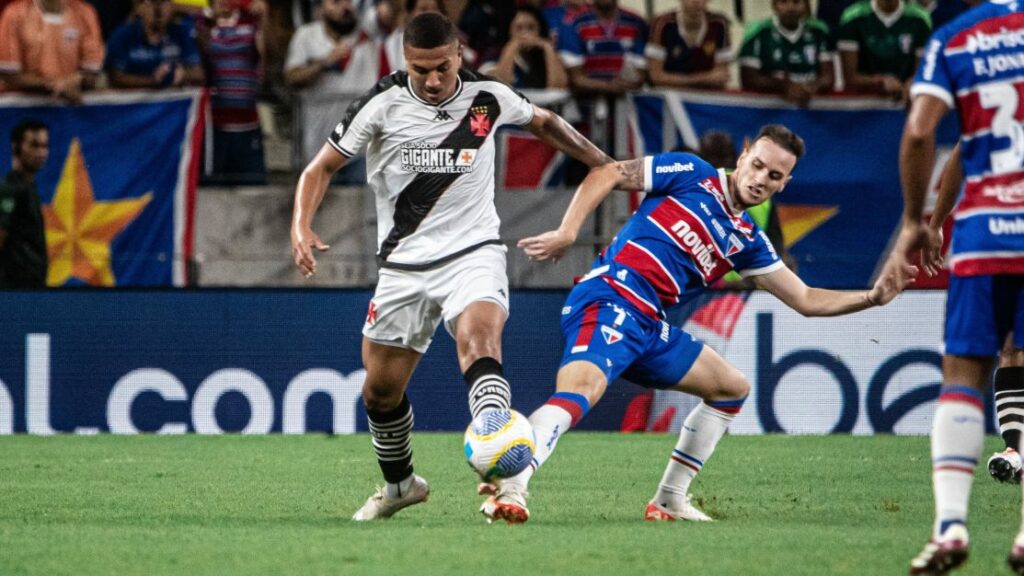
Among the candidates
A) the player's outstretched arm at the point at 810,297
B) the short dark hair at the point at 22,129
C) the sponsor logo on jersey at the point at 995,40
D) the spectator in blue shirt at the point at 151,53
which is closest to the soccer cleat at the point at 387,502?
the player's outstretched arm at the point at 810,297

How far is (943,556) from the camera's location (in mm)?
5145

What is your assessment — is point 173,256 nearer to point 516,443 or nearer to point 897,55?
point 897,55

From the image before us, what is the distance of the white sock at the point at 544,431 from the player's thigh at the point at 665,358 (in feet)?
2.17

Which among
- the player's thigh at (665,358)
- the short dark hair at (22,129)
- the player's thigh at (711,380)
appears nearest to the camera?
the player's thigh at (665,358)

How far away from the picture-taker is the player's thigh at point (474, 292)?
7.11m

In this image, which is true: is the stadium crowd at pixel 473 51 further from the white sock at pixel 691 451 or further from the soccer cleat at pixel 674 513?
the soccer cleat at pixel 674 513

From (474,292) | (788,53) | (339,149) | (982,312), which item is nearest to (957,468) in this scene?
(982,312)

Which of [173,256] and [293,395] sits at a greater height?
[173,256]

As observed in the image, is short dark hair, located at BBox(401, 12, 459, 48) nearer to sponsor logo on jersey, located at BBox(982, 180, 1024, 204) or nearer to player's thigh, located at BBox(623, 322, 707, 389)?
player's thigh, located at BBox(623, 322, 707, 389)

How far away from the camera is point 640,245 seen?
7.36 m

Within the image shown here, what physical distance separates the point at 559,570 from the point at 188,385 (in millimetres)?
7884

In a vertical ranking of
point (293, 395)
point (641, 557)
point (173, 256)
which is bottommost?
point (293, 395)

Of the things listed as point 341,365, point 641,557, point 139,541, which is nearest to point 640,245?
point 641,557

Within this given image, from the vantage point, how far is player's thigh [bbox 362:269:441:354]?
24.3 feet
